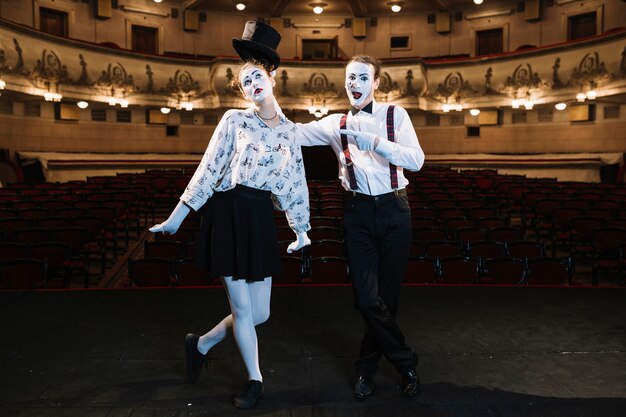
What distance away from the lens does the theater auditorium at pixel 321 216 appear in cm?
288

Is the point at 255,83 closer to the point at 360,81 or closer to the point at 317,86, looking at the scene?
the point at 360,81

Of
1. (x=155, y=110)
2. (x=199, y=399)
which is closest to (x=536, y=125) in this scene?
(x=155, y=110)

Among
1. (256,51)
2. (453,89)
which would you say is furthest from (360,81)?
(453,89)

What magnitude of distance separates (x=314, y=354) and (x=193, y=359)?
0.77 meters

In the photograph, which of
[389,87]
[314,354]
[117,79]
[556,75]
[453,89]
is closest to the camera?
[314,354]

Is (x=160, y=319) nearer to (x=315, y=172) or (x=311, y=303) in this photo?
(x=311, y=303)

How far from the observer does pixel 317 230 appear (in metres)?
7.39

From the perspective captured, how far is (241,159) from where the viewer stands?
2.58m

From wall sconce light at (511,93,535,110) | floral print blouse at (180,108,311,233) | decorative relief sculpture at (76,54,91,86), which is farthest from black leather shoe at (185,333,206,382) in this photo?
wall sconce light at (511,93,535,110)

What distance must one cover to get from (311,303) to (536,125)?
19649 millimetres

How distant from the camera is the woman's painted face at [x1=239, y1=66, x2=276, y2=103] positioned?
2623 millimetres

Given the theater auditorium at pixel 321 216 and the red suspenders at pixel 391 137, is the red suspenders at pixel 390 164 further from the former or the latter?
the theater auditorium at pixel 321 216

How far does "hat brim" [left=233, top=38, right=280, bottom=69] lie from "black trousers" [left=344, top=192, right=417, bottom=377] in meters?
0.84

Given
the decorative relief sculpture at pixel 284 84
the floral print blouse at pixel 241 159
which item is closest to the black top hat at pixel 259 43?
the floral print blouse at pixel 241 159
